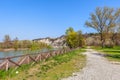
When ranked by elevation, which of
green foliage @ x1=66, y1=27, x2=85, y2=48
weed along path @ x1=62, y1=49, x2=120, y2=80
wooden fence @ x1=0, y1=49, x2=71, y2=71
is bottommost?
weed along path @ x1=62, y1=49, x2=120, y2=80

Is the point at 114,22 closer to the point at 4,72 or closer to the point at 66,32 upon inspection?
the point at 66,32

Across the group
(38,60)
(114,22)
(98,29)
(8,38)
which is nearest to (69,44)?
(98,29)

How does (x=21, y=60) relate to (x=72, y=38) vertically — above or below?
below

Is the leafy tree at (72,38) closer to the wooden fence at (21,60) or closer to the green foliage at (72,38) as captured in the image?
the green foliage at (72,38)

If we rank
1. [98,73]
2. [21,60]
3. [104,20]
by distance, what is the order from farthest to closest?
[104,20]
[21,60]
[98,73]

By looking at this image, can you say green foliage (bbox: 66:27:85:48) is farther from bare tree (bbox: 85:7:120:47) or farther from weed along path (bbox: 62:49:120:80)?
weed along path (bbox: 62:49:120:80)

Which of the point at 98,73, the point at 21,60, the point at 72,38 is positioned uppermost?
the point at 72,38

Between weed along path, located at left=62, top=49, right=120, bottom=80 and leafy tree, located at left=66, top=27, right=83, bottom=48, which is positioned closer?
weed along path, located at left=62, top=49, right=120, bottom=80

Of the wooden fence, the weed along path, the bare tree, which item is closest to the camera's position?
the weed along path

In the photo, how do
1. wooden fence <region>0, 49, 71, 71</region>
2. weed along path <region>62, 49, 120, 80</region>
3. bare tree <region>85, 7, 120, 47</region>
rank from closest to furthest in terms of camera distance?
weed along path <region>62, 49, 120, 80</region> < wooden fence <region>0, 49, 71, 71</region> < bare tree <region>85, 7, 120, 47</region>

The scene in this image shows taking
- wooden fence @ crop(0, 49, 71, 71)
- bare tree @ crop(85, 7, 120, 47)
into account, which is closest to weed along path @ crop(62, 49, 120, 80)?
wooden fence @ crop(0, 49, 71, 71)

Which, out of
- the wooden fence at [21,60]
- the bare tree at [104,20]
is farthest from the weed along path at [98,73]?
the bare tree at [104,20]

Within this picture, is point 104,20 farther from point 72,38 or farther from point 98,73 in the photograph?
point 98,73

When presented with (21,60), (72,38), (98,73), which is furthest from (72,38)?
(98,73)
